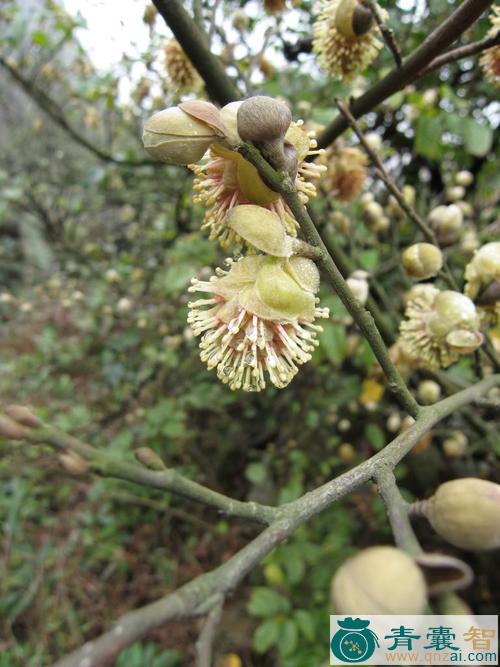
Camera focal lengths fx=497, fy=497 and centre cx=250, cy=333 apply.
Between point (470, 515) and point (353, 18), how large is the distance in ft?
3.38

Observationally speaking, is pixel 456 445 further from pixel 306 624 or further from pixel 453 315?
pixel 453 315

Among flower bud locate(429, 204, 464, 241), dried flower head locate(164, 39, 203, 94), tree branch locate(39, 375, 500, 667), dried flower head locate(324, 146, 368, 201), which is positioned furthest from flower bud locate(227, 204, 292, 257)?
dried flower head locate(164, 39, 203, 94)

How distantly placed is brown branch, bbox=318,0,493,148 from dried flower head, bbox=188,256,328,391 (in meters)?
0.56

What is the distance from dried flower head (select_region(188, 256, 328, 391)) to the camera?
0.68 meters

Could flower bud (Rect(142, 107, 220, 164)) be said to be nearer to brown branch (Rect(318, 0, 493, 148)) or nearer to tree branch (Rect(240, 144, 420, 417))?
tree branch (Rect(240, 144, 420, 417))

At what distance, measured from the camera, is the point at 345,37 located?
3.76 ft

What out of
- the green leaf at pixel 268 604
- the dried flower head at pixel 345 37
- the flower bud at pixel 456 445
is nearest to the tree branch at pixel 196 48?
the dried flower head at pixel 345 37

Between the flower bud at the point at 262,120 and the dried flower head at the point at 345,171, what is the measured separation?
93 centimetres

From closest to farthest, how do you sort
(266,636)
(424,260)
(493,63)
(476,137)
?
(424,260) < (493,63) < (266,636) < (476,137)

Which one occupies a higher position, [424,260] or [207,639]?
[424,260]

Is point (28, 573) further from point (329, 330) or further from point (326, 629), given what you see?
point (329, 330)

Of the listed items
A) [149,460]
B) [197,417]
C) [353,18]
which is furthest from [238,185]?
[197,417]

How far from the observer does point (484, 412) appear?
76.0 inches

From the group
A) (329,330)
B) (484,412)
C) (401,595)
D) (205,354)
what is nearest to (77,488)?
(329,330)
